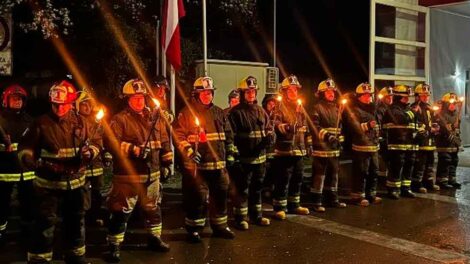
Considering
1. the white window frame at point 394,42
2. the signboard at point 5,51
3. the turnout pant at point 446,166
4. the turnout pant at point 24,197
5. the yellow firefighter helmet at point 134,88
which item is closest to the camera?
the yellow firefighter helmet at point 134,88

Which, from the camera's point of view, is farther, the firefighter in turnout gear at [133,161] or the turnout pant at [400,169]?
the turnout pant at [400,169]

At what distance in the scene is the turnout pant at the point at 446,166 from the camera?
10820 millimetres

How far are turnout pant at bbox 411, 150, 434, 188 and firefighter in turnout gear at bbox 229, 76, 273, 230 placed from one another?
4064 mm

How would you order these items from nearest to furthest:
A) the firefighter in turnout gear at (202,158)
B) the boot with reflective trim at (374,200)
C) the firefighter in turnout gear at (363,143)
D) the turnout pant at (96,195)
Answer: the firefighter in turnout gear at (202,158) → the turnout pant at (96,195) → the firefighter in turnout gear at (363,143) → the boot with reflective trim at (374,200)

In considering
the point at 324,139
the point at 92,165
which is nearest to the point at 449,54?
the point at 324,139

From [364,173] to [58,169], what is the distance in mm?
5397

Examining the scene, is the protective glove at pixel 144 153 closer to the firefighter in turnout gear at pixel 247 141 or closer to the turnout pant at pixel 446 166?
the firefighter in turnout gear at pixel 247 141

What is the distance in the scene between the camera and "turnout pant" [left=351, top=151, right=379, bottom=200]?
9.16 m

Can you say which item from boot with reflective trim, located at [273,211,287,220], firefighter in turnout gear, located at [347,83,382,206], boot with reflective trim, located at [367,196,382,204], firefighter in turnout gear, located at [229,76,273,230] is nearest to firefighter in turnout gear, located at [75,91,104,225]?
firefighter in turnout gear, located at [229,76,273,230]

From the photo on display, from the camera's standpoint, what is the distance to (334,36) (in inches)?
653

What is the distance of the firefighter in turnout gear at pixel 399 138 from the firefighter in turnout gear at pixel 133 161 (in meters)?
4.92

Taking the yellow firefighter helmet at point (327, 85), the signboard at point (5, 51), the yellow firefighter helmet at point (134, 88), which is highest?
the signboard at point (5, 51)

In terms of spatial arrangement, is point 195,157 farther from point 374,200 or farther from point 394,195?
point 394,195

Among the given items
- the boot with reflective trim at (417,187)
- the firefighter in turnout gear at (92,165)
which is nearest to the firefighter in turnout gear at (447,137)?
the boot with reflective trim at (417,187)
